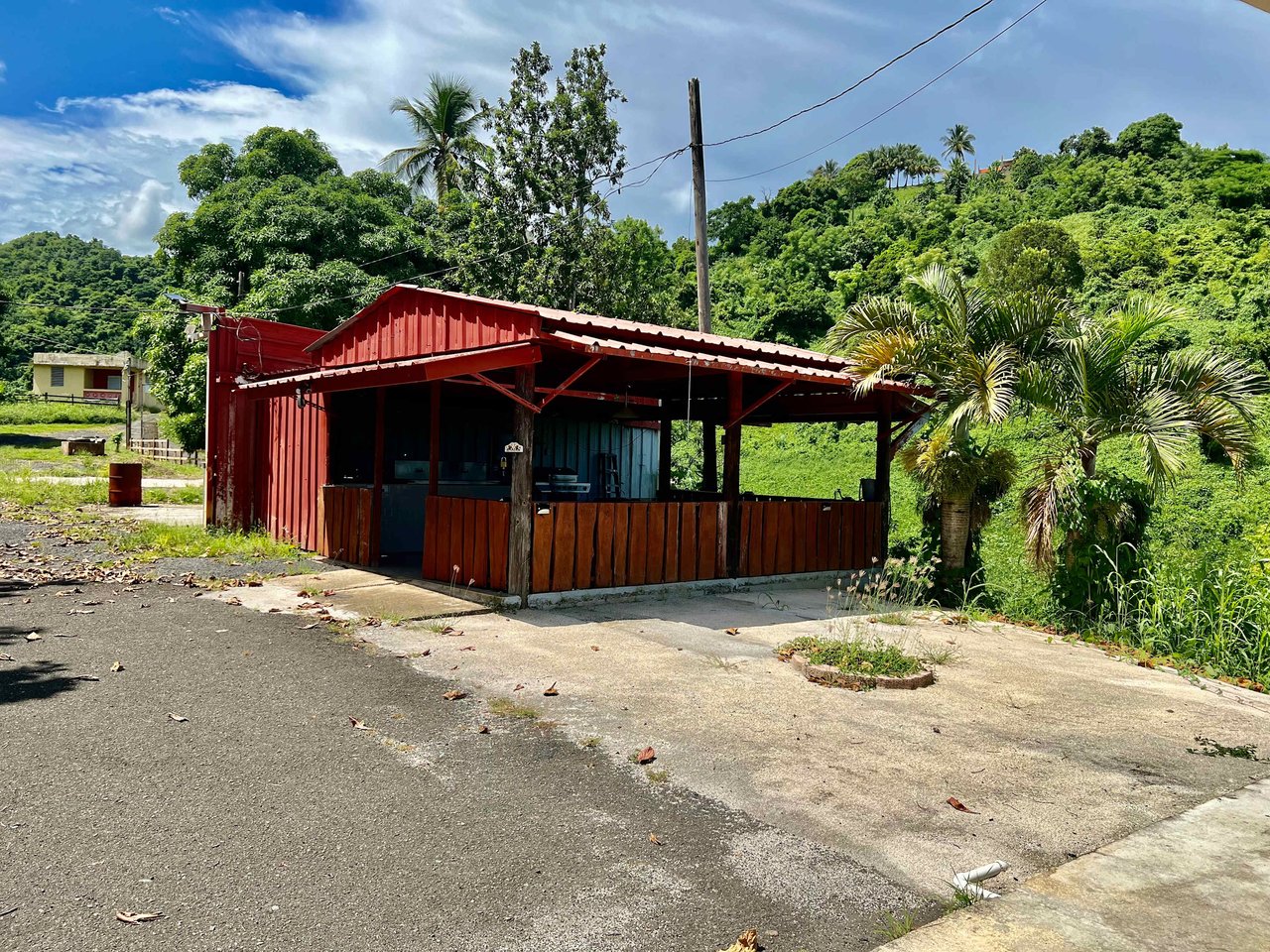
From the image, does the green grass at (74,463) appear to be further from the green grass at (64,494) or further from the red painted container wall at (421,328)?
the red painted container wall at (421,328)

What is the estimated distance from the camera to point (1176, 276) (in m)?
26.3

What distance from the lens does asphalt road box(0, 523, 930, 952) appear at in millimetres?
2795

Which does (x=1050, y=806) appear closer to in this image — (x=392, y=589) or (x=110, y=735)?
(x=110, y=735)

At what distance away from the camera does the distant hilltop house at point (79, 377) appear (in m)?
49.7

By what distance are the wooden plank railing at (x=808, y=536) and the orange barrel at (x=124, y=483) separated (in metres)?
13.1

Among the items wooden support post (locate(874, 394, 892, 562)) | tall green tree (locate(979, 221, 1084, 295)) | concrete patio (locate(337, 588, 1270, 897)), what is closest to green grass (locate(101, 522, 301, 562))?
concrete patio (locate(337, 588, 1270, 897))

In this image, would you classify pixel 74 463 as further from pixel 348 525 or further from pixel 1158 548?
pixel 1158 548

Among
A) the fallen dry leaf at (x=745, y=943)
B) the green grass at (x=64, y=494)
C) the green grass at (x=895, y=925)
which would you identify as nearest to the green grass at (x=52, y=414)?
the green grass at (x=64, y=494)

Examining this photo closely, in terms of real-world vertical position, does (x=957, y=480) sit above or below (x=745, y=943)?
above

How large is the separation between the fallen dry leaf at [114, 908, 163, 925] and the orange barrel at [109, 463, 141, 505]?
54.2 feet

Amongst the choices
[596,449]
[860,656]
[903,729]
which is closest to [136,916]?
[903,729]

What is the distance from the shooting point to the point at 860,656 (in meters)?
6.35

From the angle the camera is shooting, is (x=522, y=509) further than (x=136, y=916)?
Yes

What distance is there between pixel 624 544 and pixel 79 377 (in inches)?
2098
